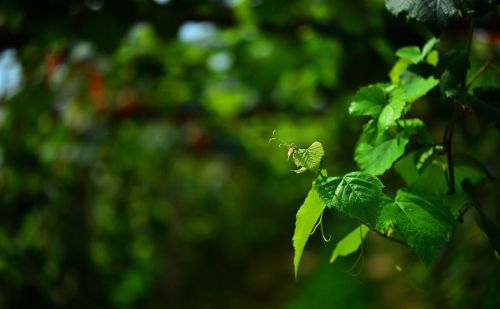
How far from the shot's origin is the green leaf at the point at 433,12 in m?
0.78

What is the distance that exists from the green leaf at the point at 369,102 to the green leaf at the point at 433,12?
138 millimetres

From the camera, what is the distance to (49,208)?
3168 mm

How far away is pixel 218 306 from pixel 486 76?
19.8ft

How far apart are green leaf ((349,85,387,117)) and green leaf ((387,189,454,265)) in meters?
0.15

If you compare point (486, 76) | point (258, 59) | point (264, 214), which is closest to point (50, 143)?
point (258, 59)

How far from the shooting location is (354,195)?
28.4 inches

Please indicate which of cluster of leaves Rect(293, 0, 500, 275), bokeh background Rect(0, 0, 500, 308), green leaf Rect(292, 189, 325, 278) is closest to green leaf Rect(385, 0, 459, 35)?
cluster of leaves Rect(293, 0, 500, 275)

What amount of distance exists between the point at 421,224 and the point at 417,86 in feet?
0.85

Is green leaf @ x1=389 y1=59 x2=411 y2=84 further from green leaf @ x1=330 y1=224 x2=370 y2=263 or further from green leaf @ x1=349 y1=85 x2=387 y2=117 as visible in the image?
green leaf @ x1=330 y1=224 x2=370 y2=263

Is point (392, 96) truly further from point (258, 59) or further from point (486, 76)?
point (258, 59)

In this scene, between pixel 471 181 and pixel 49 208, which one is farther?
pixel 49 208

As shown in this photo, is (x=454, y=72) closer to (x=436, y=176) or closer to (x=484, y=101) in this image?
(x=484, y=101)

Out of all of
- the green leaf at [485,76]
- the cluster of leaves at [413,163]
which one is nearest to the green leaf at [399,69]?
the cluster of leaves at [413,163]

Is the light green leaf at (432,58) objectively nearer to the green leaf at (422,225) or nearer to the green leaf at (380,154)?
the green leaf at (380,154)
